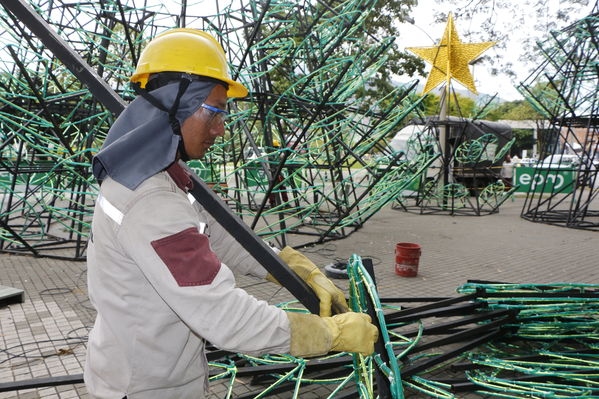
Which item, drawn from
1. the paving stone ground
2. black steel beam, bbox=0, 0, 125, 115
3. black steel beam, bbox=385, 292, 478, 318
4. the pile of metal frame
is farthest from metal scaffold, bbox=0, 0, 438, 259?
the pile of metal frame

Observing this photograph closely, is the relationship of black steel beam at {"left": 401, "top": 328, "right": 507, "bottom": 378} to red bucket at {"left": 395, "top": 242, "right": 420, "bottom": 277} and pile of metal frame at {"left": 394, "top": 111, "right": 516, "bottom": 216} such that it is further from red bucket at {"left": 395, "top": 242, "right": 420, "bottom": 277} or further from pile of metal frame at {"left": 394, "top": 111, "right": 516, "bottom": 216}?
pile of metal frame at {"left": 394, "top": 111, "right": 516, "bottom": 216}

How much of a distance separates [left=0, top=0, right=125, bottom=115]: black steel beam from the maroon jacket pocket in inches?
31.7

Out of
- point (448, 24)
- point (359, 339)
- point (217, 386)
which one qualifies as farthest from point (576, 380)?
point (448, 24)

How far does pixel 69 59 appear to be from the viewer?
1982 millimetres

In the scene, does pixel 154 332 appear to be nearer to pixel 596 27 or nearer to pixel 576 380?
pixel 576 380

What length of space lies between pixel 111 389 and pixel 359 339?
3.09 ft

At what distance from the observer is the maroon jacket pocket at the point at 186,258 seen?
136 cm

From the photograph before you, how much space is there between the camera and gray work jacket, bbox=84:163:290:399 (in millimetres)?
1371

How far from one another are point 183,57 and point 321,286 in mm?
1160

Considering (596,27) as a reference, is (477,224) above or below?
below

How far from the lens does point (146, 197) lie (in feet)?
4.69

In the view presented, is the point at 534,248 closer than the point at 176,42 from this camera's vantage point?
No

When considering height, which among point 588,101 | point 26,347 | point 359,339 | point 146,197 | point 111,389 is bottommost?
point 26,347

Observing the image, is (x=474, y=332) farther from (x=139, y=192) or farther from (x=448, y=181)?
(x=448, y=181)
